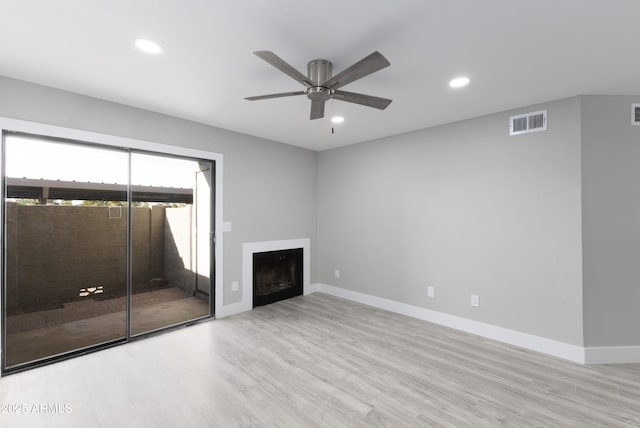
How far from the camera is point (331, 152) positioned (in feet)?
16.6

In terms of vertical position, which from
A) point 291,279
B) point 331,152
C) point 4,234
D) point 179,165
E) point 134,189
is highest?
point 331,152

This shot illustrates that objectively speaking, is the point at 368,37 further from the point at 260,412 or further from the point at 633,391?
the point at 633,391

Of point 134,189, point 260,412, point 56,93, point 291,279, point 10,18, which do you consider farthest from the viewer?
point 291,279

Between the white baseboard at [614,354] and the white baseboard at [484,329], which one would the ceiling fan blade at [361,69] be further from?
the white baseboard at [614,354]

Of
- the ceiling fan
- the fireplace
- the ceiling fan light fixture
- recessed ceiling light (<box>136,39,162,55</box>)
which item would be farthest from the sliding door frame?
the ceiling fan light fixture

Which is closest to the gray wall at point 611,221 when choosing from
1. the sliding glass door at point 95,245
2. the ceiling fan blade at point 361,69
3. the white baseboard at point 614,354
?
the white baseboard at point 614,354

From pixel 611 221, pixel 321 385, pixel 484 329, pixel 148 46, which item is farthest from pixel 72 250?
pixel 611 221

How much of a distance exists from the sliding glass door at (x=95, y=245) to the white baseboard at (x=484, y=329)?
2541mm

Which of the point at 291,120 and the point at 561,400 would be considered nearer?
the point at 561,400

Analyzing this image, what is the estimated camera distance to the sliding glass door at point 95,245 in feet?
8.49

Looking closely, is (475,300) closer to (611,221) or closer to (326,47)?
(611,221)

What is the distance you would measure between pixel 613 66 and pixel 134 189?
468cm

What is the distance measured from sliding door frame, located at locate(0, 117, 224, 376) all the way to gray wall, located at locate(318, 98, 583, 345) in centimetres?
203

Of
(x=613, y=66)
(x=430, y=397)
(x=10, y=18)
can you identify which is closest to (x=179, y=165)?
(x=10, y=18)
